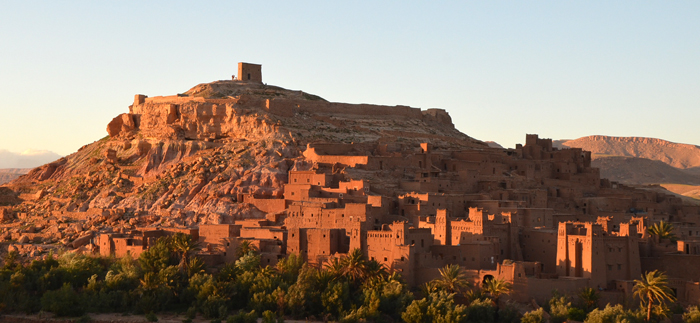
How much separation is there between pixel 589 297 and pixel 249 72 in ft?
145

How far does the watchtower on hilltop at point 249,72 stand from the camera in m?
81.2

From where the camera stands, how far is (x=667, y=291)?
4456 cm

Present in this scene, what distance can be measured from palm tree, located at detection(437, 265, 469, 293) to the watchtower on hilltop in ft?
131

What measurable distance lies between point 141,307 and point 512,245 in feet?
60.1

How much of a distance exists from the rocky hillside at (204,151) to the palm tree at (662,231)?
50.1 feet

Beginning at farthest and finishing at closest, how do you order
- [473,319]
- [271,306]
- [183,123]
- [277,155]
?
[183,123], [277,155], [271,306], [473,319]

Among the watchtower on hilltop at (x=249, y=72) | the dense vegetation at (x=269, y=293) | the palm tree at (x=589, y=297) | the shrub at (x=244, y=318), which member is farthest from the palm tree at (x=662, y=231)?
the watchtower on hilltop at (x=249, y=72)

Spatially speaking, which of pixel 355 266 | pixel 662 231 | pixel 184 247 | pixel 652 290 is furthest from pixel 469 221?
pixel 184 247

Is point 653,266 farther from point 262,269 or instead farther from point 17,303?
point 17,303

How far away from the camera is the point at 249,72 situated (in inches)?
3216

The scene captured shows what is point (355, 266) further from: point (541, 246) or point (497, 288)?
point (541, 246)

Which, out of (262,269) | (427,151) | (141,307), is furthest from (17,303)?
(427,151)

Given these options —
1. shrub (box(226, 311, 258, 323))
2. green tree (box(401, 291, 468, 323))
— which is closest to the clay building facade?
green tree (box(401, 291, 468, 323))

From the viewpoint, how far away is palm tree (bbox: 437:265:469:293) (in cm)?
4491
